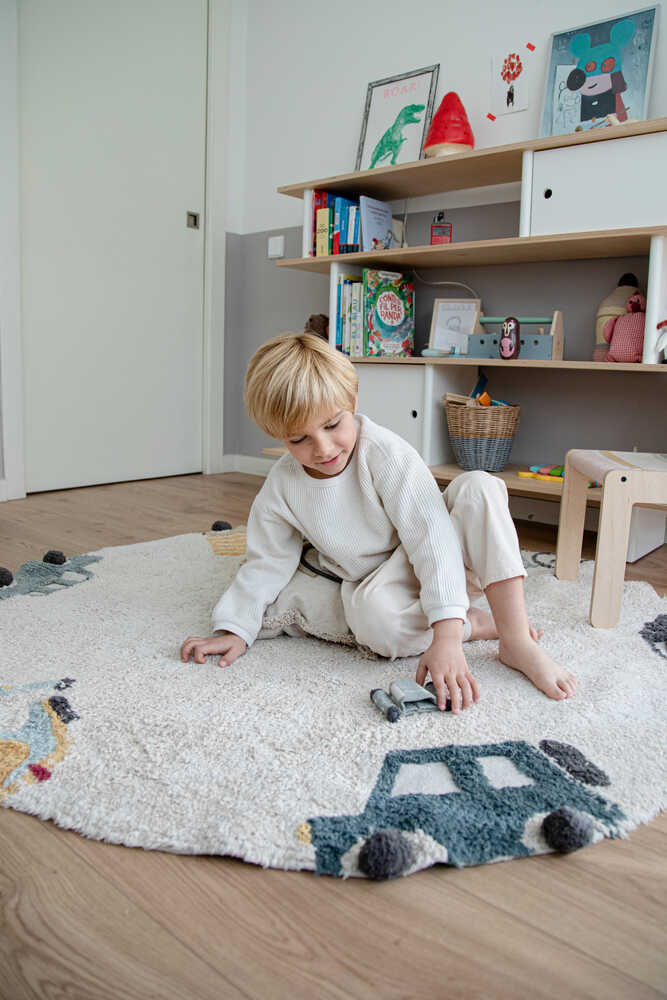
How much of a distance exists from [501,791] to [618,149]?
1.64 meters

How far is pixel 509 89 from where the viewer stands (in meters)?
2.27

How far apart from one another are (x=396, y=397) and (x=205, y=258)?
1263mm

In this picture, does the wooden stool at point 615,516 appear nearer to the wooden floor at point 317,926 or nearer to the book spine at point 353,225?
the wooden floor at point 317,926

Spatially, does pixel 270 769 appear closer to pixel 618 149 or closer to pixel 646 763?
pixel 646 763

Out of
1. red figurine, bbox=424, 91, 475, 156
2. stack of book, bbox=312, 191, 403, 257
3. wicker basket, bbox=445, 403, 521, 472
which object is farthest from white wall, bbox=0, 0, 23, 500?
wicker basket, bbox=445, 403, 521, 472

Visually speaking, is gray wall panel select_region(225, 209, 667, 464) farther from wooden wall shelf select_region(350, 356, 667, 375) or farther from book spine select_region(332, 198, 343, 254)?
book spine select_region(332, 198, 343, 254)

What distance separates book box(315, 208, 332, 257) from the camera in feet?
8.08

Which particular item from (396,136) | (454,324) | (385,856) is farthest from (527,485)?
(385,856)

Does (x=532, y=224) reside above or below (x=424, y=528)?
above

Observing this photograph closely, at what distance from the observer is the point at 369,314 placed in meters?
2.42

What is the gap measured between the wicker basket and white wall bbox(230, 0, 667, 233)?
2.81 feet

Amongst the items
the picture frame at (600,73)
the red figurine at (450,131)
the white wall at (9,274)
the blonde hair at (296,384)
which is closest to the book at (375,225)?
the red figurine at (450,131)

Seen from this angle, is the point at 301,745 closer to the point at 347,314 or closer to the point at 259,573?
the point at 259,573

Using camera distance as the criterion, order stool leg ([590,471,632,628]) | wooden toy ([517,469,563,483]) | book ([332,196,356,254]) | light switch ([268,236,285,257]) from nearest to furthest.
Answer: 1. stool leg ([590,471,632,628])
2. wooden toy ([517,469,563,483])
3. book ([332,196,356,254])
4. light switch ([268,236,285,257])
